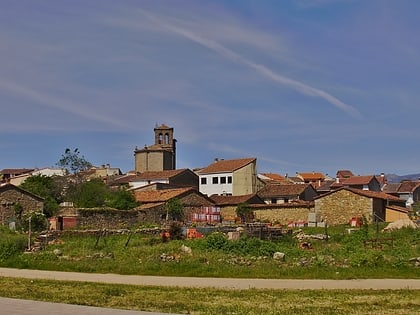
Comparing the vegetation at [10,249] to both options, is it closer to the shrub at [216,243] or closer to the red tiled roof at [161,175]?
the shrub at [216,243]

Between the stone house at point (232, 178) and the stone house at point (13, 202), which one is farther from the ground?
the stone house at point (232, 178)

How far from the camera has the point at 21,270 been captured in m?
21.9

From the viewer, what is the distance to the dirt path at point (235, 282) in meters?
16.8

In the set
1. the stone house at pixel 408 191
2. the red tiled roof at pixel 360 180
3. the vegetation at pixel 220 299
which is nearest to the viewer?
the vegetation at pixel 220 299

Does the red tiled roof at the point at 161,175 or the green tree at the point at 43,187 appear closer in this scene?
the green tree at the point at 43,187

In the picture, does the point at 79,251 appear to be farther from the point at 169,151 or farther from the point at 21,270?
the point at 169,151

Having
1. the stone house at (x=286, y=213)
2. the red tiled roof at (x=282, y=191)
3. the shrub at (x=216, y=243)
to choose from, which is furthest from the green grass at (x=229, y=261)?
the red tiled roof at (x=282, y=191)

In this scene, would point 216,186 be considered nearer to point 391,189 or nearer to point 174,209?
point 174,209

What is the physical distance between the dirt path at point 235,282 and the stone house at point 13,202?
1083 inches

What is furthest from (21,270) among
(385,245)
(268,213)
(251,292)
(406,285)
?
(268,213)

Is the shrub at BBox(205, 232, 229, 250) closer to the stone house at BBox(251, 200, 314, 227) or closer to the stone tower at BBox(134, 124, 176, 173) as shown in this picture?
the stone house at BBox(251, 200, 314, 227)

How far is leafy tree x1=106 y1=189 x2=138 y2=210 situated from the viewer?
57656mm

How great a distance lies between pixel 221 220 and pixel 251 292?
1731 inches

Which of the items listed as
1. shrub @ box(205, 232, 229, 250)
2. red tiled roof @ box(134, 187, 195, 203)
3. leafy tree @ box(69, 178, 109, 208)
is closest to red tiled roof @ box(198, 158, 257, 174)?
red tiled roof @ box(134, 187, 195, 203)
